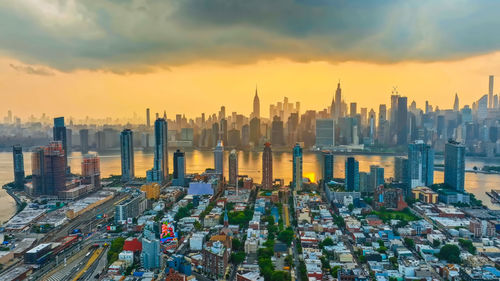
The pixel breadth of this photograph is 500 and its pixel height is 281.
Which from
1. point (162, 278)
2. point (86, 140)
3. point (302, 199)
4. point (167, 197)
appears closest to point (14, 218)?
point (167, 197)

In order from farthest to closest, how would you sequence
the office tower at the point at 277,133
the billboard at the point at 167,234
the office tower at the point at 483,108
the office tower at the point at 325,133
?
the office tower at the point at 483,108, the office tower at the point at 277,133, the office tower at the point at 325,133, the billboard at the point at 167,234

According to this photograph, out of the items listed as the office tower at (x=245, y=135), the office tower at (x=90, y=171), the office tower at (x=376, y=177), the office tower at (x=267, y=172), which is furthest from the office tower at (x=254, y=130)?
the office tower at (x=376, y=177)

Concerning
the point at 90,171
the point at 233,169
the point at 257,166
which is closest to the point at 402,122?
the point at 257,166

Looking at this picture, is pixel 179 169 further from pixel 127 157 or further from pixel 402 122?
pixel 402 122

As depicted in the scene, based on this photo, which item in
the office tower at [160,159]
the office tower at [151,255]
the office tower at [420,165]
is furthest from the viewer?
the office tower at [160,159]

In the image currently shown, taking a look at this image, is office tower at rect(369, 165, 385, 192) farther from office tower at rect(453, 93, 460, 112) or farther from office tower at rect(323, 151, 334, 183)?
office tower at rect(453, 93, 460, 112)

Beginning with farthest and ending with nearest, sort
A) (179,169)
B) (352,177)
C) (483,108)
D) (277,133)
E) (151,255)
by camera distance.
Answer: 1. (483,108)
2. (277,133)
3. (179,169)
4. (352,177)
5. (151,255)

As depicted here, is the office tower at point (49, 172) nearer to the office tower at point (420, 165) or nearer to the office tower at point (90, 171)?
the office tower at point (90, 171)
